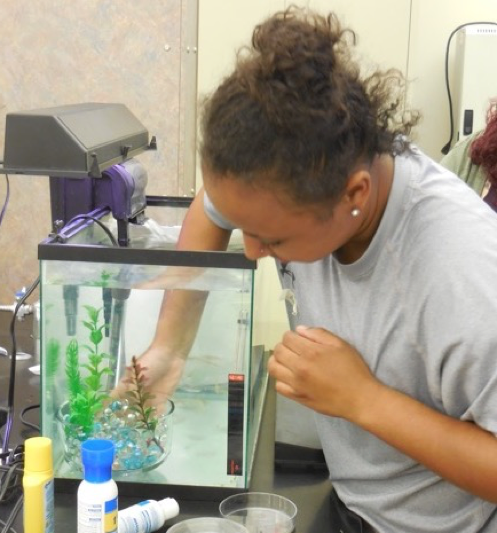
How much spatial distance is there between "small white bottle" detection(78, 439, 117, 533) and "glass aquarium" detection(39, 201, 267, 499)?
21 centimetres

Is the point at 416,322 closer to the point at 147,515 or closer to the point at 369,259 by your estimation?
the point at 369,259

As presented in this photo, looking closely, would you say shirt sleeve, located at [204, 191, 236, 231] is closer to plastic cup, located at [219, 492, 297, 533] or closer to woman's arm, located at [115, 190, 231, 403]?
woman's arm, located at [115, 190, 231, 403]

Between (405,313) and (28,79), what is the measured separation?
70.7 inches

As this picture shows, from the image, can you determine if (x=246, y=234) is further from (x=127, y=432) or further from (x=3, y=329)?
(x=3, y=329)

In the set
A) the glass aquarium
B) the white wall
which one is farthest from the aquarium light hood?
the white wall

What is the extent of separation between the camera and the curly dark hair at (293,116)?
774mm

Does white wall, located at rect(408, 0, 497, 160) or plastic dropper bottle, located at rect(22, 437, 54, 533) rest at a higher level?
white wall, located at rect(408, 0, 497, 160)

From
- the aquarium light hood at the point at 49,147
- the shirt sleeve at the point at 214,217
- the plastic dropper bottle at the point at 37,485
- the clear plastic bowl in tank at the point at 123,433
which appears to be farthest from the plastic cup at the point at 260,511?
the aquarium light hood at the point at 49,147

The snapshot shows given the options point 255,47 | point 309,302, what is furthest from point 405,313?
point 255,47

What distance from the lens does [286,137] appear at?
0.77 metres

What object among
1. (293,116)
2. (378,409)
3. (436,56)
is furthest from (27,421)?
(436,56)

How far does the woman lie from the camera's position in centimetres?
79

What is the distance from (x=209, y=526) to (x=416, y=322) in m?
0.38

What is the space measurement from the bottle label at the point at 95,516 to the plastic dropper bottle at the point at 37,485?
0.24ft
